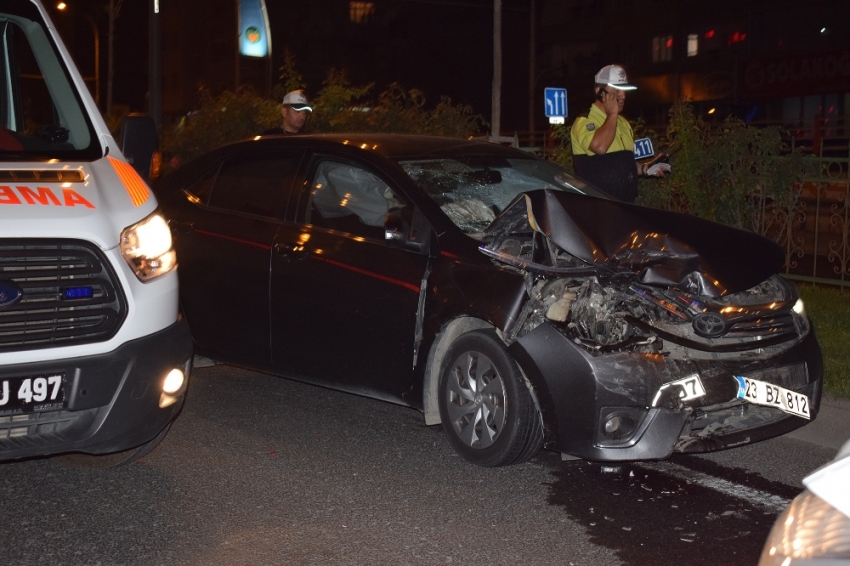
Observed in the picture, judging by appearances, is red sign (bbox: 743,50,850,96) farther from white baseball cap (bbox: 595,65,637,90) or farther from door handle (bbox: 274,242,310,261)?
door handle (bbox: 274,242,310,261)

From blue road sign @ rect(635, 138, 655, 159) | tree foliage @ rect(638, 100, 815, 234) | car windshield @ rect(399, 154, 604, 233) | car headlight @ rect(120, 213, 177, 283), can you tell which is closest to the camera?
car headlight @ rect(120, 213, 177, 283)

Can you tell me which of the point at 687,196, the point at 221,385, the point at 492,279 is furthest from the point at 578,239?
the point at 687,196

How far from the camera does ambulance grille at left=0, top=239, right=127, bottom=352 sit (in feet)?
12.9

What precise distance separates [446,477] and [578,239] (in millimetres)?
1275

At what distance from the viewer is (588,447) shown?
469cm

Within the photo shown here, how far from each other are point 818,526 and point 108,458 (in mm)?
3761

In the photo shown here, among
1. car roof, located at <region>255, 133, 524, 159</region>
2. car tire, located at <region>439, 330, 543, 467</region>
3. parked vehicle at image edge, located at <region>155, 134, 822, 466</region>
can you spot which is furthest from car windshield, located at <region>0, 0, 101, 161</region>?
car tire, located at <region>439, 330, 543, 467</region>

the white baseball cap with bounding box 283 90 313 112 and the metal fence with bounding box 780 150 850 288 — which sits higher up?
the white baseball cap with bounding box 283 90 313 112

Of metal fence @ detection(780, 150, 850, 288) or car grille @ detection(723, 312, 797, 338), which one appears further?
metal fence @ detection(780, 150, 850, 288)

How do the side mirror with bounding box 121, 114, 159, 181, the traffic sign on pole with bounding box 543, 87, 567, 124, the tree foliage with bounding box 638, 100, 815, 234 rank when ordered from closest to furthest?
the side mirror with bounding box 121, 114, 159, 181 < the tree foliage with bounding box 638, 100, 815, 234 < the traffic sign on pole with bounding box 543, 87, 567, 124

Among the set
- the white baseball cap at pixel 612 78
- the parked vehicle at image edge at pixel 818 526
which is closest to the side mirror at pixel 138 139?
the white baseball cap at pixel 612 78

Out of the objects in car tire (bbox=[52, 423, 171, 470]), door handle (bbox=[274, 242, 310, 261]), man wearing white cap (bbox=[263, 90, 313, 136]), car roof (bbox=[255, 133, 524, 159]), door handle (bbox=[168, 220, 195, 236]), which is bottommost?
car tire (bbox=[52, 423, 171, 470])

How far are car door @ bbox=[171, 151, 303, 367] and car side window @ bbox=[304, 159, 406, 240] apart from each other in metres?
0.20

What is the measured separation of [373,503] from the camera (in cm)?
466
